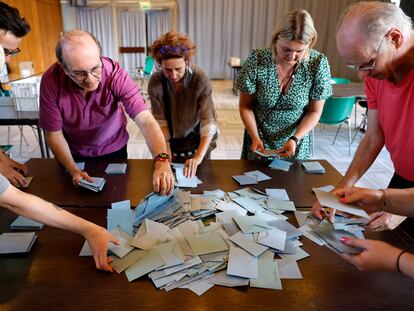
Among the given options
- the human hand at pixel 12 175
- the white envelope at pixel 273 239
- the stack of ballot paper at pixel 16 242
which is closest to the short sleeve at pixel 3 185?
the stack of ballot paper at pixel 16 242

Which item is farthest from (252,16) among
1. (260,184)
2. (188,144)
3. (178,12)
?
(260,184)

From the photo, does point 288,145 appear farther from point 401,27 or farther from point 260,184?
point 401,27

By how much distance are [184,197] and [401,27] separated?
938mm

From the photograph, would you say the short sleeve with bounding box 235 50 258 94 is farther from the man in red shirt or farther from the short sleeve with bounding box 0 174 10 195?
the short sleeve with bounding box 0 174 10 195

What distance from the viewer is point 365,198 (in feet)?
3.25

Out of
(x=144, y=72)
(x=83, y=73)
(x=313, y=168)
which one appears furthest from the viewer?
(x=144, y=72)

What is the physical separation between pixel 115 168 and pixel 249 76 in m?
0.87

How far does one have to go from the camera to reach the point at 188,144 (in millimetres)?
2062

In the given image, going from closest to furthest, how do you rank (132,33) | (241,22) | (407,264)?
(407,264) < (241,22) < (132,33)

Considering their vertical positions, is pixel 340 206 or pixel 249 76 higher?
pixel 249 76

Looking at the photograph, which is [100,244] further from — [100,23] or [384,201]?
[100,23]

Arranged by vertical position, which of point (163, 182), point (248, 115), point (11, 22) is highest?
point (11, 22)

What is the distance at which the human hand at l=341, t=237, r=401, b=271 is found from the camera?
32.8 inches

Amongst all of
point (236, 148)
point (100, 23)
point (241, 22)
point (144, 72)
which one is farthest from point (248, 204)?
point (100, 23)
